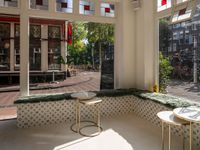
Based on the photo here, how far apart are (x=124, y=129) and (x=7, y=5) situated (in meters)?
3.42

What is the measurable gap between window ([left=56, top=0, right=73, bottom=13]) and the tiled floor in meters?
2.54

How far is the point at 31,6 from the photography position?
400 cm

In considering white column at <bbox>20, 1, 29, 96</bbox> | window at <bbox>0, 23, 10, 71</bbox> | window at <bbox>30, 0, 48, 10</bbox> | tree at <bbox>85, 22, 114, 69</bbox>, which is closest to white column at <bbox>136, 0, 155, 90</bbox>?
tree at <bbox>85, 22, 114, 69</bbox>

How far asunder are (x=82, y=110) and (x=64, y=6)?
2.39 m

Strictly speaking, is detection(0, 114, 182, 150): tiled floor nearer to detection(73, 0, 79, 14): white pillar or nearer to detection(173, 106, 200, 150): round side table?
detection(173, 106, 200, 150): round side table

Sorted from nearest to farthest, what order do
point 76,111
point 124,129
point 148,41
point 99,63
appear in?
point 124,129, point 76,111, point 148,41, point 99,63

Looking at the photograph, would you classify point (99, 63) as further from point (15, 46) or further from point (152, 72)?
point (15, 46)

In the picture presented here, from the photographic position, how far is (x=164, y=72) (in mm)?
4223

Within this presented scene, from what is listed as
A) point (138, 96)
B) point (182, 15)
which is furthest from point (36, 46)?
point (182, 15)

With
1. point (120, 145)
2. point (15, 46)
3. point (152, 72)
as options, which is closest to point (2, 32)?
point (15, 46)

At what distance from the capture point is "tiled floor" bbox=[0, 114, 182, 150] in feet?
9.53

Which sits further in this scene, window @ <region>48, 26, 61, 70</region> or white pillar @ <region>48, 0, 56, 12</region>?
window @ <region>48, 26, 61, 70</region>

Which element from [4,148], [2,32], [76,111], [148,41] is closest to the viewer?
[4,148]

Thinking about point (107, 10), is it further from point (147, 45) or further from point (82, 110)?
point (82, 110)
